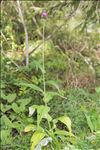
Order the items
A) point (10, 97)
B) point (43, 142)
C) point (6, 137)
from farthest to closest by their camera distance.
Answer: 1. point (10, 97)
2. point (6, 137)
3. point (43, 142)

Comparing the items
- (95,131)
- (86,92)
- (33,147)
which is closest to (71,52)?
(86,92)

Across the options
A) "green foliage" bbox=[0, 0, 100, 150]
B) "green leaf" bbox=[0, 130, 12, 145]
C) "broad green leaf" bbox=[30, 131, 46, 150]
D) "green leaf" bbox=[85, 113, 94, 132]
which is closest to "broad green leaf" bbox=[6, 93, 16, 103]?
"green foliage" bbox=[0, 0, 100, 150]

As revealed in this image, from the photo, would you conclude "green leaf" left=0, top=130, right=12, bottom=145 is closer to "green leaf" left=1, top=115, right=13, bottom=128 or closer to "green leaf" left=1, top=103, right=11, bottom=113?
"green leaf" left=1, top=115, right=13, bottom=128

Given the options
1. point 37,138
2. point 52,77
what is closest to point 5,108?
point 52,77

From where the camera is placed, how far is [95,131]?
263 centimetres

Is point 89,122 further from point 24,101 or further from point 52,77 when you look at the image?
point 52,77

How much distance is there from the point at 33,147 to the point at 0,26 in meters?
2.38

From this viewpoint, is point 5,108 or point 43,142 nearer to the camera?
point 43,142

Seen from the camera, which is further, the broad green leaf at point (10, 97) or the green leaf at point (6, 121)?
the broad green leaf at point (10, 97)

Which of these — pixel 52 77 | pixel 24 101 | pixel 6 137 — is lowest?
pixel 6 137

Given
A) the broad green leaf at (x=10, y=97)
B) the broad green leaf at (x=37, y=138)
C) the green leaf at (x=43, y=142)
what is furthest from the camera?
the broad green leaf at (x=10, y=97)

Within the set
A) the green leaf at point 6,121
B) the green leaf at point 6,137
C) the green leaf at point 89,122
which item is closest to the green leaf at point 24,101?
the green leaf at point 6,121

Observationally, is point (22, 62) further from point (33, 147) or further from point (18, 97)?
point (33, 147)

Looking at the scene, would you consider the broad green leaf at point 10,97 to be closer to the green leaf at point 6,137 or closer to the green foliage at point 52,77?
the green foliage at point 52,77
